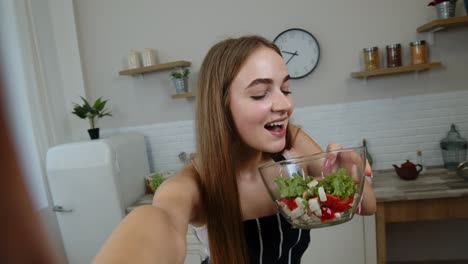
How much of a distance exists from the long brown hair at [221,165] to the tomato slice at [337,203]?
0.91ft

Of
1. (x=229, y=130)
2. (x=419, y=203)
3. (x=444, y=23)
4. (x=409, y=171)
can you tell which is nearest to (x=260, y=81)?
(x=229, y=130)

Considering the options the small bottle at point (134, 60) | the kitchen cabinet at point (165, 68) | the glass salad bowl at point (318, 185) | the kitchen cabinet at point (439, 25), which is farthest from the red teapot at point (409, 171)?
the small bottle at point (134, 60)

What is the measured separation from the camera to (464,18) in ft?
5.90

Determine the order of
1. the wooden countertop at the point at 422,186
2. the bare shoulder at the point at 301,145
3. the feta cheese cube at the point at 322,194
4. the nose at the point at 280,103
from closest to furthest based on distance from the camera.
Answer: the feta cheese cube at the point at 322,194 < the nose at the point at 280,103 < the bare shoulder at the point at 301,145 < the wooden countertop at the point at 422,186

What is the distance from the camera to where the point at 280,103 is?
836 millimetres

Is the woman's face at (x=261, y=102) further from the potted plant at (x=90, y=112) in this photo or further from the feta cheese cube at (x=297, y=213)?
the potted plant at (x=90, y=112)

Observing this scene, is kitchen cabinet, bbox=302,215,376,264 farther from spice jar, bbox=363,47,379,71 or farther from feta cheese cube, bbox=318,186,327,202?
feta cheese cube, bbox=318,186,327,202

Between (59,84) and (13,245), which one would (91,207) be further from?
(13,245)

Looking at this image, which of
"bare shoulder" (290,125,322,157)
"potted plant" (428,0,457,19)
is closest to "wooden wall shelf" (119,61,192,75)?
"bare shoulder" (290,125,322,157)

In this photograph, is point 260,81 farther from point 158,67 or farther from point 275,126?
point 158,67

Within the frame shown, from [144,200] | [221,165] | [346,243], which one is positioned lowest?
[346,243]

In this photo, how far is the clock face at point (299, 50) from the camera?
7.00 ft

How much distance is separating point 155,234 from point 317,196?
36 cm

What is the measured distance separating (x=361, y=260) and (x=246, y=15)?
176cm
